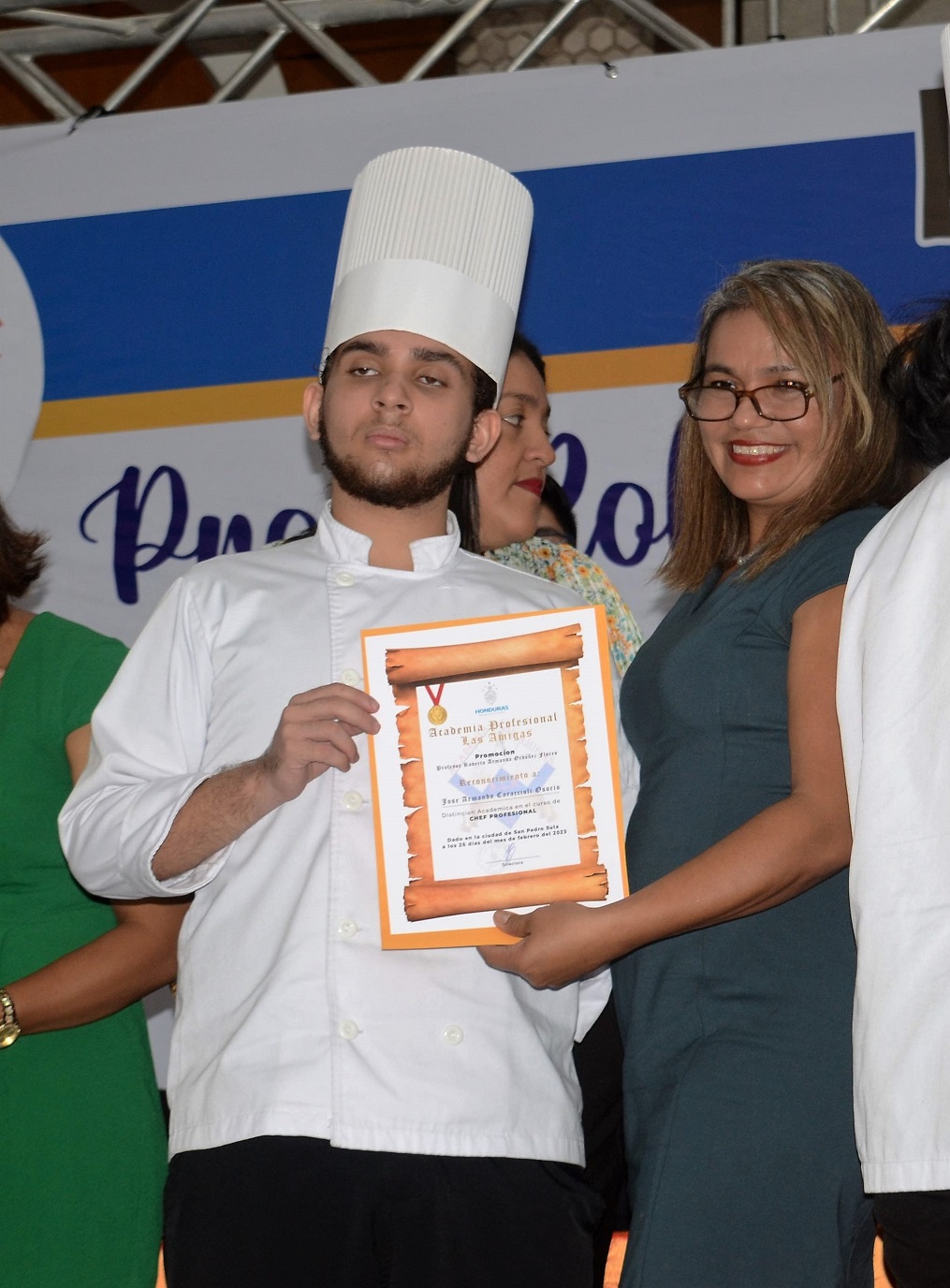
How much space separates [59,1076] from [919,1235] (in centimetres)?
136

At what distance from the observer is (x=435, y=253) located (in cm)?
241

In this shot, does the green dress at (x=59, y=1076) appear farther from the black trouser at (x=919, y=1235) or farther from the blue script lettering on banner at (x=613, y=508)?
the blue script lettering on banner at (x=613, y=508)

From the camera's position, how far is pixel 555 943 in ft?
6.36

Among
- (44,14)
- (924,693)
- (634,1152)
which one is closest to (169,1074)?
(634,1152)

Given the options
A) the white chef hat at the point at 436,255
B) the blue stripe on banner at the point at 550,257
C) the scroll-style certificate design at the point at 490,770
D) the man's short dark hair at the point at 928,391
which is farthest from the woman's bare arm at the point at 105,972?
the blue stripe on banner at the point at 550,257

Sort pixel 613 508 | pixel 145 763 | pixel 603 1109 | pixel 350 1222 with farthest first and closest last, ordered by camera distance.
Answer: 1. pixel 613 508
2. pixel 603 1109
3. pixel 145 763
4. pixel 350 1222

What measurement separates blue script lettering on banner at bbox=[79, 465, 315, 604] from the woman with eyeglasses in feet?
5.23

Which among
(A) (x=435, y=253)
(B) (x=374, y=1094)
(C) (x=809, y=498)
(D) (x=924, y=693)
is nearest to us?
(D) (x=924, y=693)

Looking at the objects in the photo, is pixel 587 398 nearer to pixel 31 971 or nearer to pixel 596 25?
pixel 31 971

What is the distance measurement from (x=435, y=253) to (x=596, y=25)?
3.55 metres

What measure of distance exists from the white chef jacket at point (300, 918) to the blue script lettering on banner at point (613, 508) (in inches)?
51.0

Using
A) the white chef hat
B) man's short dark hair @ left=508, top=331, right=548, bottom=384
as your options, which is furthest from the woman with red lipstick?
the white chef hat

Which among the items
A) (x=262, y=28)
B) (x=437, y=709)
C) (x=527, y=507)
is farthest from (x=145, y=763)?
(x=262, y=28)

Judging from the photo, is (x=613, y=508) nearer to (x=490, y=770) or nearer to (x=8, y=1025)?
(x=490, y=770)
